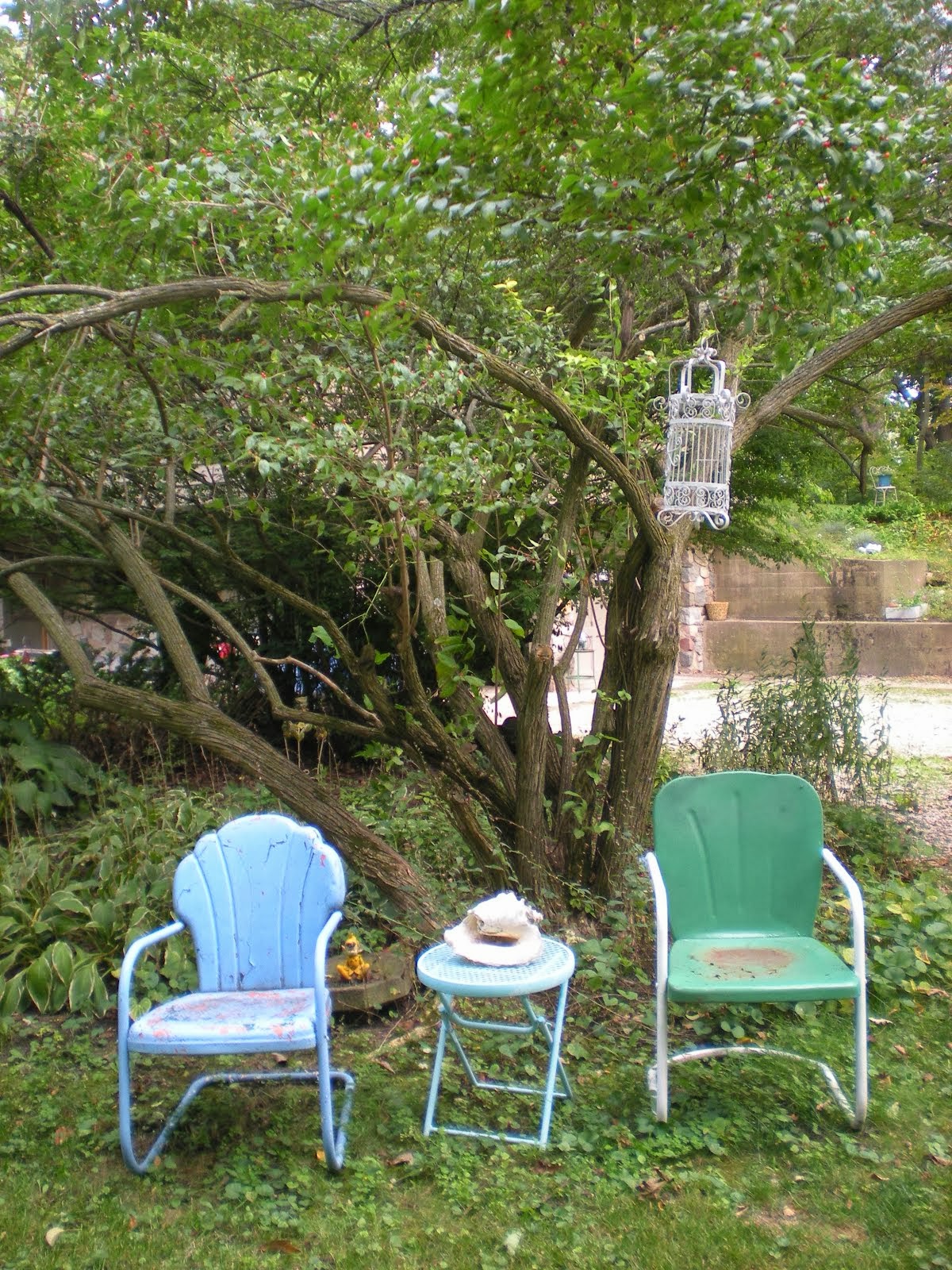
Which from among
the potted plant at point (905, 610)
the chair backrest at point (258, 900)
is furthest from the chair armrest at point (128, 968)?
the potted plant at point (905, 610)

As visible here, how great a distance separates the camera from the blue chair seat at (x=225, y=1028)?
301cm

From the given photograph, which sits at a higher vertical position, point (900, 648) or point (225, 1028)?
point (900, 648)

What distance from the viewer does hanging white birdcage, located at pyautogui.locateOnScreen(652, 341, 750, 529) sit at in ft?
14.0

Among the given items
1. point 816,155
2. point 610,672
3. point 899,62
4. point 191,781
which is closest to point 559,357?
point 610,672

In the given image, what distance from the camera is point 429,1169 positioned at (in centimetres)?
316

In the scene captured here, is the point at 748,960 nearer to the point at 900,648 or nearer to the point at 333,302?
the point at 333,302

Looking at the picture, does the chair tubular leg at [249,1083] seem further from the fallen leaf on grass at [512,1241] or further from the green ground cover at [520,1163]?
the fallen leaf on grass at [512,1241]

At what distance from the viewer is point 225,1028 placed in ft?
10.1

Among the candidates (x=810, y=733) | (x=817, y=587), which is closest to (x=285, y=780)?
(x=810, y=733)

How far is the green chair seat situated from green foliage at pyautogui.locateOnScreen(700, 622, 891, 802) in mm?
3087

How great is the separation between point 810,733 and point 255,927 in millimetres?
4166

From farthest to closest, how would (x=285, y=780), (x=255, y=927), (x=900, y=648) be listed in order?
1. (x=900, y=648)
2. (x=285, y=780)
3. (x=255, y=927)

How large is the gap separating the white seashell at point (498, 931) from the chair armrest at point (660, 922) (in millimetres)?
372

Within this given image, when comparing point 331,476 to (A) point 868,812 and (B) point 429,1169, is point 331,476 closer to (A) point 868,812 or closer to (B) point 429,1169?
(B) point 429,1169
